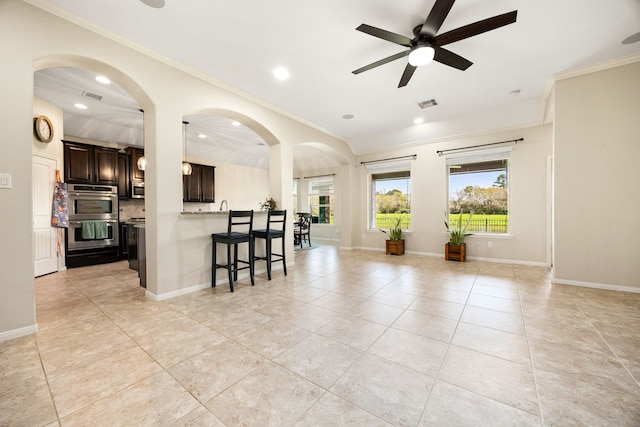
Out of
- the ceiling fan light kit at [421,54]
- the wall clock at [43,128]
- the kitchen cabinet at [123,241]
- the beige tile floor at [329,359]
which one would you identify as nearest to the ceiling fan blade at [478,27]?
the ceiling fan light kit at [421,54]

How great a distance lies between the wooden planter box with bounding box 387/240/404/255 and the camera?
586 centimetres

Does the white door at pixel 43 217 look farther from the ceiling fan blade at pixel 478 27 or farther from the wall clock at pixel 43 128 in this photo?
the ceiling fan blade at pixel 478 27

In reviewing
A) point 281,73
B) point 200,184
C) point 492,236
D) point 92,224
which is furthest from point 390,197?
point 92,224

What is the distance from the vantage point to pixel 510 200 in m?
4.86

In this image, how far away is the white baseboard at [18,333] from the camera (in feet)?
6.53

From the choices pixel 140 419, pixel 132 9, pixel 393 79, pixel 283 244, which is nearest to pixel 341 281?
pixel 283 244

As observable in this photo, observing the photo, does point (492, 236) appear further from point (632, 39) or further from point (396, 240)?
point (632, 39)

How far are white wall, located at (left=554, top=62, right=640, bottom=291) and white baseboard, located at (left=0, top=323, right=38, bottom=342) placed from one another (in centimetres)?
599

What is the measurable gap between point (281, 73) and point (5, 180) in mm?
2908

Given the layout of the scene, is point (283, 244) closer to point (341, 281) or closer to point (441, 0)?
point (341, 281)

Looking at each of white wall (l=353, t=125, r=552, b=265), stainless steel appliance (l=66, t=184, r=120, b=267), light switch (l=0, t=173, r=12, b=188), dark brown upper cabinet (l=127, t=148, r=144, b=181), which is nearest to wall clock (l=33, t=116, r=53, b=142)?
stainless steel appliance (l=66, t=184, r=120, b=267)

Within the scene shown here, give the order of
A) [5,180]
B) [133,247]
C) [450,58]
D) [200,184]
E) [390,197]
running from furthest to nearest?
[200,184] → [390,197] → [133,247] → [450,58] → [5,180]

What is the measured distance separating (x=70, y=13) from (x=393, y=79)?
3562 mm

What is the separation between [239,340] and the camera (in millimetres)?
2021
